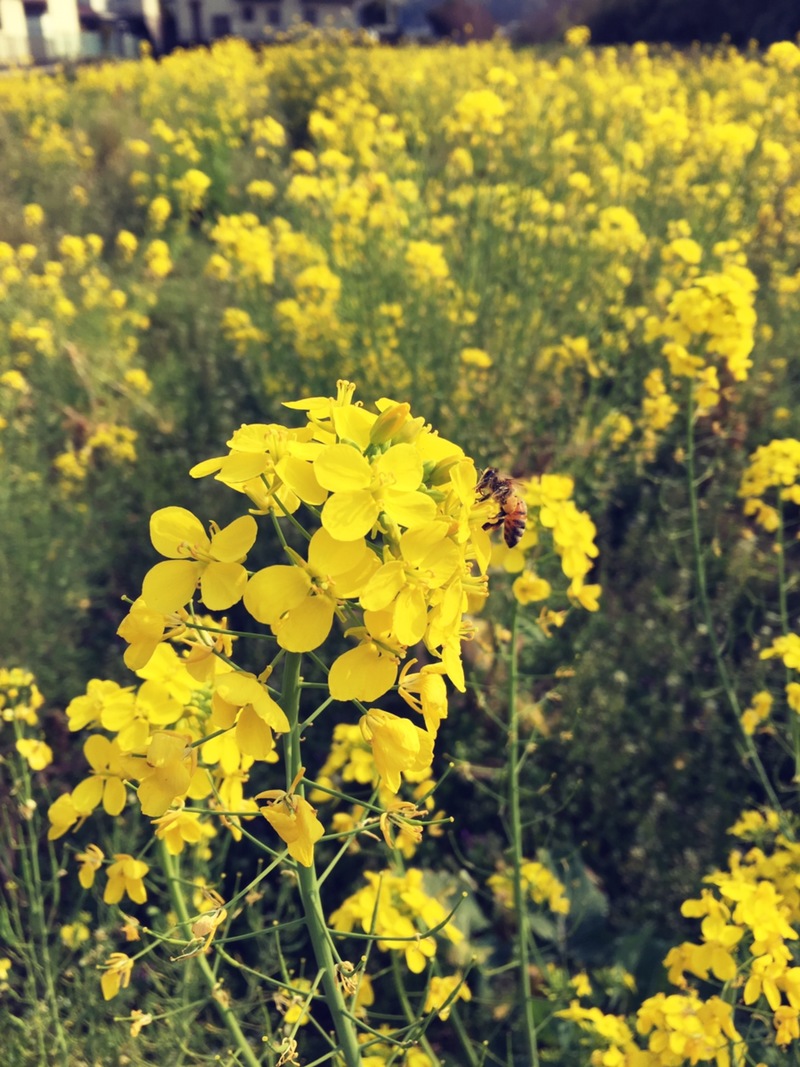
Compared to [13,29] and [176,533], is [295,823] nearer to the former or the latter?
[176,533]

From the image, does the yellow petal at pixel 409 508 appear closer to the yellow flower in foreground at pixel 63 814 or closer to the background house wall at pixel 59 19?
the yellow flower in foreground at pixel 63 814

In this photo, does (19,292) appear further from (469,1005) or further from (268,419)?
(469,1005)

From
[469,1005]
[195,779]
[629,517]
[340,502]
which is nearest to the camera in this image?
[340,502]

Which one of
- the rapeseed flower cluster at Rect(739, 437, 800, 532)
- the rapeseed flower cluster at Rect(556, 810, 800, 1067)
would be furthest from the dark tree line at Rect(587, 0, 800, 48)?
the rapeseed flower cluster at Rect(556, 810, 800, 1067)

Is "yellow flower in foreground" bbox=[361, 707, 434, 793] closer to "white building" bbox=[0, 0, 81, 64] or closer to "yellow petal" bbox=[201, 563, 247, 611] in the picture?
"yellow petal" bbox=[201, 563, 247, 611]

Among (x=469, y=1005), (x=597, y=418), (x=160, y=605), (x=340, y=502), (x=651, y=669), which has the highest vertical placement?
(x=340, y=502)

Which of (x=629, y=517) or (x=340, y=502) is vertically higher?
(x=340, y=502)

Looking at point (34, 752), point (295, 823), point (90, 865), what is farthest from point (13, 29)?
point (295, 823)

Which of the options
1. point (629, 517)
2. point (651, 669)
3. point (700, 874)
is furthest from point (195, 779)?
point (629, 517)
